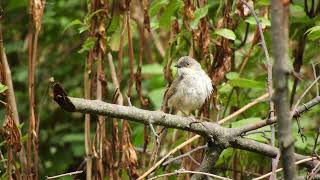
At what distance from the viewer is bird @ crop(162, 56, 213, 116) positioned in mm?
4125

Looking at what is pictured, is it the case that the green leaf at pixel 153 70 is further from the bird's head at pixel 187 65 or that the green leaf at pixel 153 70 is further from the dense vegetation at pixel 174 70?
the bird's head at pixel 187 65

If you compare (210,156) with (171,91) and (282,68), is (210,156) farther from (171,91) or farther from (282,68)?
(282,68)

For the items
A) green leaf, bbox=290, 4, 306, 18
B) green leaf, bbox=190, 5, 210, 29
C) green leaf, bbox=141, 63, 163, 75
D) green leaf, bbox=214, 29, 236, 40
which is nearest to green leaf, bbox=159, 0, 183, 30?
green leaf, bbox=190, 5, 210, 29

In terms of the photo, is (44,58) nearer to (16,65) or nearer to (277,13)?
(16,65)

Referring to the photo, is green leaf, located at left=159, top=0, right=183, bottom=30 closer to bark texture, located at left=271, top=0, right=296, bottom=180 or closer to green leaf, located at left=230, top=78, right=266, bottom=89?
green leaf, located at left=230, top=78, right=266, bottom=89

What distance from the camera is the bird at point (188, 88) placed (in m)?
4.12

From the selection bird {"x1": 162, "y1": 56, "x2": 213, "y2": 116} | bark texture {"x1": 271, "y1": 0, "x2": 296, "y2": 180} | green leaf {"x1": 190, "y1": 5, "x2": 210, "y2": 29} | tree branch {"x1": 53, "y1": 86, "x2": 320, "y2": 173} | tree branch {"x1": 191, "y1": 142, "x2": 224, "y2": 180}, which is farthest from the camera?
bird {"x1": 162, "y1": 56, "x2": 213, "y2": 116}

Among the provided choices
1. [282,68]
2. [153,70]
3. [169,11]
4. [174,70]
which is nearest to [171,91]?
[174,70]

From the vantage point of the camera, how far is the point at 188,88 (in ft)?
14.5

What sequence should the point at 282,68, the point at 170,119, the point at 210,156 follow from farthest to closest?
the point at 210,156 → the point at 170,119 → the point at 282,68

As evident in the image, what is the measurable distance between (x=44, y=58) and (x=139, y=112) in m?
4.21

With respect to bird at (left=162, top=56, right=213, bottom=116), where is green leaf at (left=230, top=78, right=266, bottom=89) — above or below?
above

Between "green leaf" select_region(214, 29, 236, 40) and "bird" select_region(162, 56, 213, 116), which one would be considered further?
"bird" select_region(162, 56, 213, 116)

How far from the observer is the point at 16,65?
21.4 feet
